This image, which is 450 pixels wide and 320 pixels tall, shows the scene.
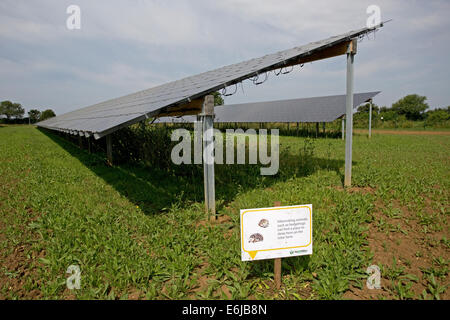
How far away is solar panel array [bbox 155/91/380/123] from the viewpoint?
1983 centimetres

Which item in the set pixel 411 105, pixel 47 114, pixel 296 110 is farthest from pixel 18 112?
pixel 411 105

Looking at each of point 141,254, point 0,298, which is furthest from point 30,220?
point 141,254

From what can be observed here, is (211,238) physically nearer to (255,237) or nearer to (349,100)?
(255,237)

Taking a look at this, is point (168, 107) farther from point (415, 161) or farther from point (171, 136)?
point (415, 161)

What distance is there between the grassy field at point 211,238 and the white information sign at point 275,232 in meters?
0.51

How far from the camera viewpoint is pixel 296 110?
79.4 ft

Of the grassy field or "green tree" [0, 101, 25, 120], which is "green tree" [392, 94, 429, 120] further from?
"green tree" [0, 101, 25, 120]

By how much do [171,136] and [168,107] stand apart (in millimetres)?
3966

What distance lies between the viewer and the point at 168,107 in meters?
3.80

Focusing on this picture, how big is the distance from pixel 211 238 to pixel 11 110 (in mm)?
114063

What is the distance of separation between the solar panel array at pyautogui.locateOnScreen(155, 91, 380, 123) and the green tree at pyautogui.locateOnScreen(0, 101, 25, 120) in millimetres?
90760

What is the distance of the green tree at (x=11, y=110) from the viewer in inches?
3497

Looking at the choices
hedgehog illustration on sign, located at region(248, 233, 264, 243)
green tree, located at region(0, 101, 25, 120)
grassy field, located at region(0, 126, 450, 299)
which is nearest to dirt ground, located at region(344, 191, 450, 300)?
grassy field, located at region(0, 126, 450, 299)

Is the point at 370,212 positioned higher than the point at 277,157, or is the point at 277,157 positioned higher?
the point at 277,157
